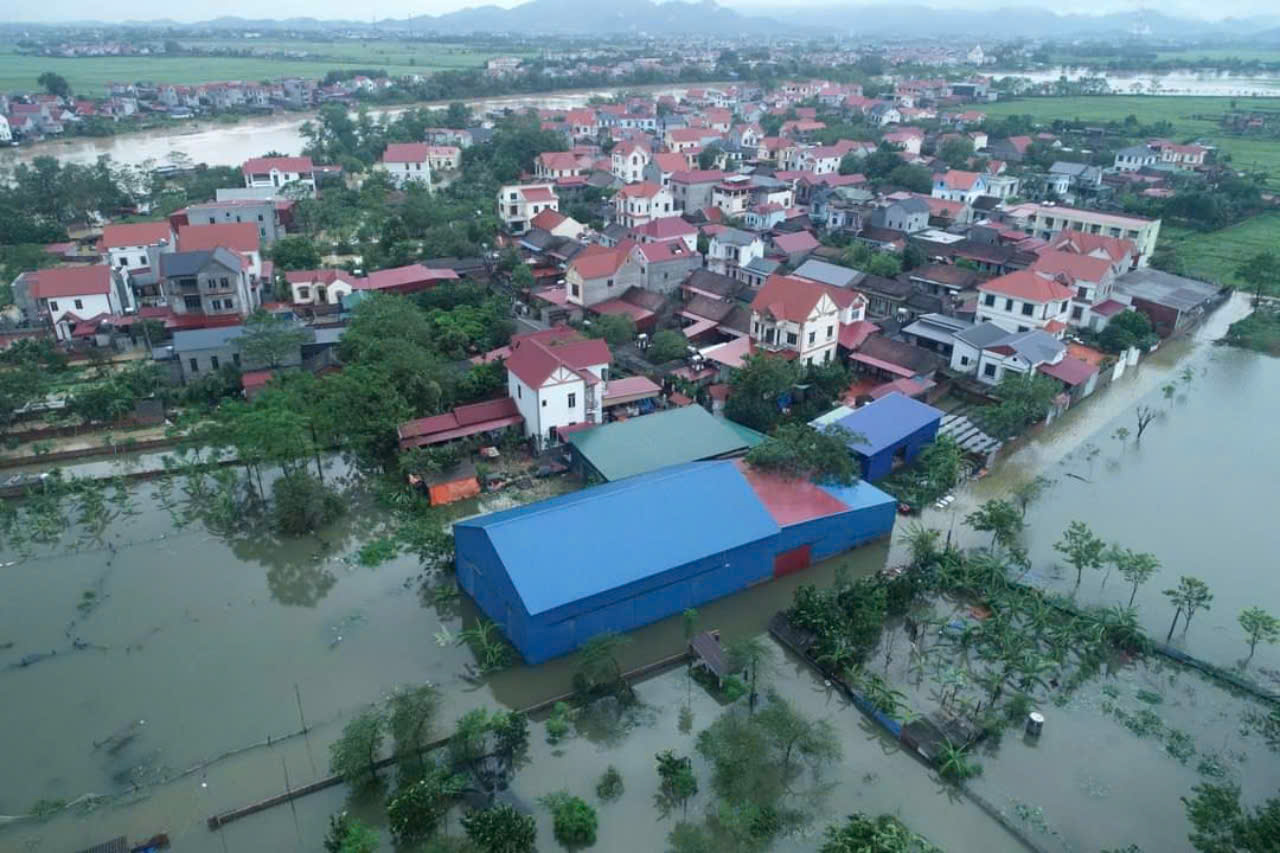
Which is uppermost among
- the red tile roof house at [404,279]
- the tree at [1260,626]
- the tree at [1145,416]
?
the red tile roof house at [404,279]

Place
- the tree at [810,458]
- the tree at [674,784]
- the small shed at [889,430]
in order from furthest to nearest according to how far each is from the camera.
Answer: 1. the small shed at [889,430]
2. the tree at [810,458]
3. the tree at [674,784]

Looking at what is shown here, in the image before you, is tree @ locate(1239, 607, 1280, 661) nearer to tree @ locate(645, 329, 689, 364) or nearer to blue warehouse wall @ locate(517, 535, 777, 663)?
blue warehouse wall @ locate(517, 535, 777, 663)

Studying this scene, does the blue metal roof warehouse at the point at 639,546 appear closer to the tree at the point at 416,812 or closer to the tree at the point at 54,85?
the tree at the point at 416,812

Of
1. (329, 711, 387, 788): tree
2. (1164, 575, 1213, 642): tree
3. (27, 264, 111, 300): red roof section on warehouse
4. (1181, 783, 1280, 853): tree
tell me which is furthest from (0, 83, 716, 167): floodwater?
(1181, 783, 1280, 853): tree

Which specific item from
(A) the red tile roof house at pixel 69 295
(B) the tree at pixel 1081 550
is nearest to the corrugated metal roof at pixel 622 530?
(B) the tree at pixel 1081 550

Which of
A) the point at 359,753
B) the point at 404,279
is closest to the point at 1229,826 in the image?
the point at 359,753

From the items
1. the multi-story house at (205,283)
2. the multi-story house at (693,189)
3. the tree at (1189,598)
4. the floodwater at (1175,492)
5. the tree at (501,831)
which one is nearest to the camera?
the tree at (501,831)
